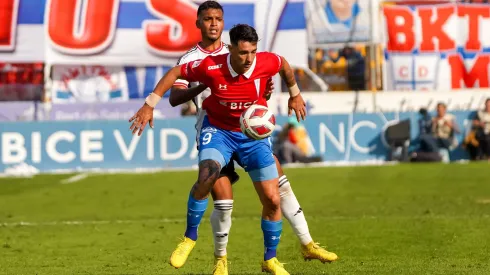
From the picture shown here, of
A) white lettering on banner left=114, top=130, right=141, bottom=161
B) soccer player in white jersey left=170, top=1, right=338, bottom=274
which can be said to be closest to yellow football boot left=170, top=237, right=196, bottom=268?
soccer player in white jersey left=170, top=1, right=338, bottom=274

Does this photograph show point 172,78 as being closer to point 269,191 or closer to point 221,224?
point 269,191

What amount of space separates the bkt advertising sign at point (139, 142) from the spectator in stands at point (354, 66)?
2.01 m

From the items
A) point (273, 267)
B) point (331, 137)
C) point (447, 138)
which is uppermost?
point (273, 267)

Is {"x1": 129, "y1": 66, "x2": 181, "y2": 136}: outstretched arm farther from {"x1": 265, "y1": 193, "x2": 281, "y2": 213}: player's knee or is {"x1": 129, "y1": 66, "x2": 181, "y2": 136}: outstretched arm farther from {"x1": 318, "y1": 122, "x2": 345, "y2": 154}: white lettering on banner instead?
{"x1": 318, "y1": 122, "x2": 345, "y2": 154}: white lettering on banner

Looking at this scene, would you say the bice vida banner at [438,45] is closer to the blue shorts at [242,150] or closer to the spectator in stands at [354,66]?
the spectator in stands at [354,66]

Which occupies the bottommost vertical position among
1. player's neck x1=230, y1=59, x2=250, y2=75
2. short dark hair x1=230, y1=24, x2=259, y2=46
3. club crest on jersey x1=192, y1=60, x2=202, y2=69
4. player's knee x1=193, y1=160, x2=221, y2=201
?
player's knee x1=193, y1=160, x2=221, y2=201

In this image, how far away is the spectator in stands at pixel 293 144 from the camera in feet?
88.4

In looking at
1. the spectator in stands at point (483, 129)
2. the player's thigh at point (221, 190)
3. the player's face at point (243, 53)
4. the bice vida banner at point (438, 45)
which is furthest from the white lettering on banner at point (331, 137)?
the player's face at point (243, 53)

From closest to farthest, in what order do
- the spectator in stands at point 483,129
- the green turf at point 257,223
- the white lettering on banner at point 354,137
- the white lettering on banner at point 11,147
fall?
the green turf at point 257,223 < the white lettering on banner at point 11,147 < the spectator in stands at point 483,129 < the white lettering on banner at point 354,137

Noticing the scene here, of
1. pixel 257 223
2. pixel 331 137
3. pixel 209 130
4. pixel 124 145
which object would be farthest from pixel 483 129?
pixel 209 130

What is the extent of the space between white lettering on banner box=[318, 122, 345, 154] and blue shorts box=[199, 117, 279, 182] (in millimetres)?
17479

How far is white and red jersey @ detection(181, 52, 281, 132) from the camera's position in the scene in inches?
387

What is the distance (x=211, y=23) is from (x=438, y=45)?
71.1 feet

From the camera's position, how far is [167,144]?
26984 millimetres
